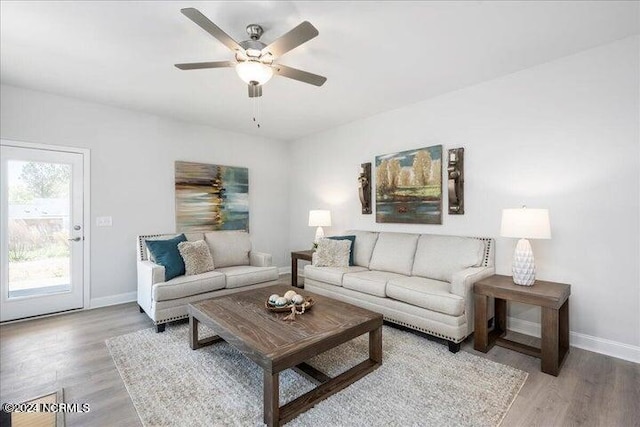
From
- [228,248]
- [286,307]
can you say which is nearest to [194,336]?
[286,307]

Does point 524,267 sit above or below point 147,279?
above

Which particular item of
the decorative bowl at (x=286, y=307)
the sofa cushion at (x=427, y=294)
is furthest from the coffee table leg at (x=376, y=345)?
the sofa cushion at (x=427, y=294)

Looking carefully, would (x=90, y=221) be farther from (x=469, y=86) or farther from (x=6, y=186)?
(x=469, y=86)

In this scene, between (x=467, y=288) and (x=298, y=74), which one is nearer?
(x=298, y=74)

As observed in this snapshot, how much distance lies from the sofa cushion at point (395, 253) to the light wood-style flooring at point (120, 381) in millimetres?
1026

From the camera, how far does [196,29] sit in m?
2.27

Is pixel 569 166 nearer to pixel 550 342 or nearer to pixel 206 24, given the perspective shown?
pixel 550 342

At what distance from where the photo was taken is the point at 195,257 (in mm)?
3398

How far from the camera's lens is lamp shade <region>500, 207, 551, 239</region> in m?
2.46

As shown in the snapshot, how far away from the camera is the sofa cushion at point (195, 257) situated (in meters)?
3.35

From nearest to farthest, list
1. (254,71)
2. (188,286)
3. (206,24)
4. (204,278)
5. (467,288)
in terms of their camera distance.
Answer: (206,24) → (254,71) → (467,288) → (188,286) → (204,278)

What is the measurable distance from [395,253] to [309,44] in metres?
2.40

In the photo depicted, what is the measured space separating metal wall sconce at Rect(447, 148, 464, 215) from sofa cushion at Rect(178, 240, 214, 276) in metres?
2.92

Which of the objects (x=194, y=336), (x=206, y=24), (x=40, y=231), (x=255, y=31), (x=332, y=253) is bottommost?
(x=194, y=336)
